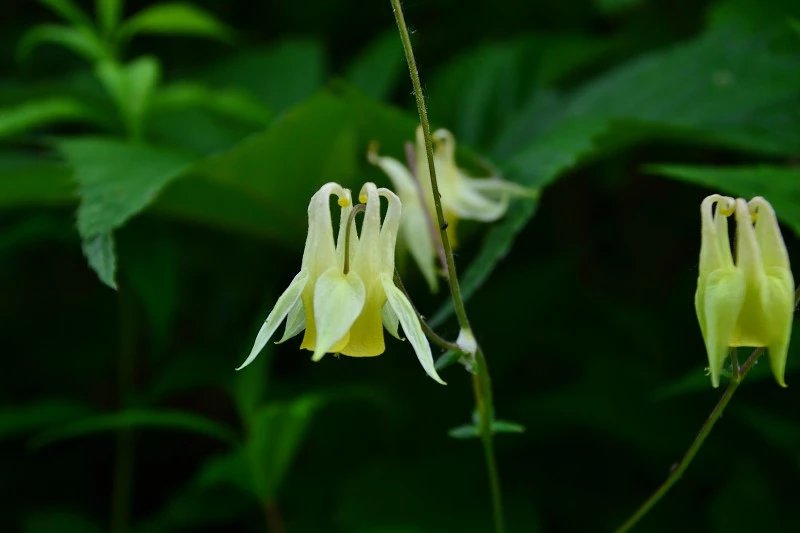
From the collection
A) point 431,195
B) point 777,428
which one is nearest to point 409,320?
point 431,195

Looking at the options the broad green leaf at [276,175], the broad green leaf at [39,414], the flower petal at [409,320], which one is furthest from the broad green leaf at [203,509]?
the flower petal at [409,320]

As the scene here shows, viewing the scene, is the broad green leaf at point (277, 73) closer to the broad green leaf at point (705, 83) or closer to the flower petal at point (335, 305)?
the broad green leaf at point (705, 83)

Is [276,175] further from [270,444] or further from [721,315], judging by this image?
[721,315]

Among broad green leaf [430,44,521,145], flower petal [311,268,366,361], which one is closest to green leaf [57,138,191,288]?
flower petal [311,268,366,361]

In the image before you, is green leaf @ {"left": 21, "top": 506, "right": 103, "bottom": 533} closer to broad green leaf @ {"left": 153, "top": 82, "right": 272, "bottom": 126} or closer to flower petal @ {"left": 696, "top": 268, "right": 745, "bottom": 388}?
broad green leaf @ {"left": 153, "top": 82, "right": 272, "bottom": 126}

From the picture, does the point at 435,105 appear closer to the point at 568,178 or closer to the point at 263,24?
the point at 568,178

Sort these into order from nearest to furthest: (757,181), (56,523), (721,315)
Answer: (721,315) → (757,181) → (56,523)
